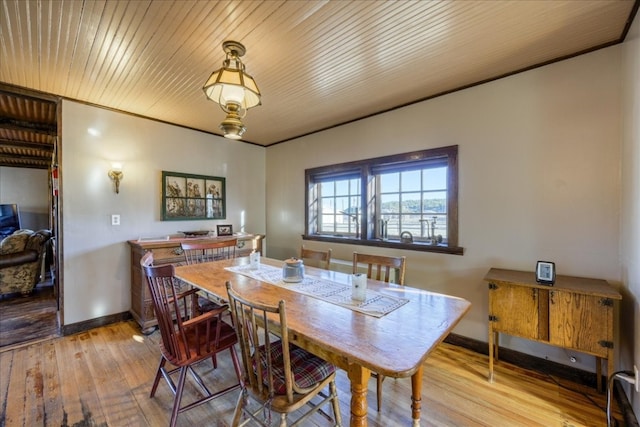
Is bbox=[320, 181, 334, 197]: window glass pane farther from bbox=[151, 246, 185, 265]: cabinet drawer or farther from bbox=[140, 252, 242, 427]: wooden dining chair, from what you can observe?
bbox=[140, 252, 242, 427]: wooden dining chair

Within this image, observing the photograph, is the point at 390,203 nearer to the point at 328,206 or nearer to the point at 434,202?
the point at 434,202

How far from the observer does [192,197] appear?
12.3 feet

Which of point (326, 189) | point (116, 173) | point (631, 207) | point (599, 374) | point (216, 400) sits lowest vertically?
point (216, 400)

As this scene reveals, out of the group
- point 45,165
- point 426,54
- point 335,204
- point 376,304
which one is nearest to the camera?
point 376,304

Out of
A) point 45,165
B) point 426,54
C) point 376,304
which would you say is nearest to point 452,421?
point 376,304

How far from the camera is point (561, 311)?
1.85m

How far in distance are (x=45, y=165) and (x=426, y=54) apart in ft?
31.2

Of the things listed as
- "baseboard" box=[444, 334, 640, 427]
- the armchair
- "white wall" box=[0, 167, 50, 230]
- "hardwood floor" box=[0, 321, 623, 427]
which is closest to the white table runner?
"hardwood floor" box=[0, 321, 623, 427]

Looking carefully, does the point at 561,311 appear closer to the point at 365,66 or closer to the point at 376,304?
the point at 376,304

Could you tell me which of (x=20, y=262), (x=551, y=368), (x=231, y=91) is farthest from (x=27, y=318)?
(x=551, y=368)

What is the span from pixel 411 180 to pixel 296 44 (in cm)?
186

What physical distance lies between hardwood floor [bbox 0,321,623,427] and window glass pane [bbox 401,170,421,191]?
1.70m

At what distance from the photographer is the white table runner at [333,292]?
4.80ft

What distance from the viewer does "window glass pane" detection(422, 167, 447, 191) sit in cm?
279
